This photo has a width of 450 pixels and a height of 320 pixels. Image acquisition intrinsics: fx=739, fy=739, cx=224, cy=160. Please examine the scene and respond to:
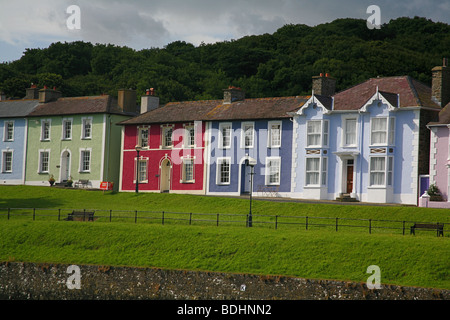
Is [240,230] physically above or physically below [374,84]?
below

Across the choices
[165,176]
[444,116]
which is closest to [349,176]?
[444,116]

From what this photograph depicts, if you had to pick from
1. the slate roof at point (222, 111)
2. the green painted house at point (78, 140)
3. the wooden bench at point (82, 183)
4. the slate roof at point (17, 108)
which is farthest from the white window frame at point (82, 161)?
the slate roof at point (17, 108)

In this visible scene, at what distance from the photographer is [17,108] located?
68.0m

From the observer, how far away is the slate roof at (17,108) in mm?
67000

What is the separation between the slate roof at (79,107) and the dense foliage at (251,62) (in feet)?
82.7

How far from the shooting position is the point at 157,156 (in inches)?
2318

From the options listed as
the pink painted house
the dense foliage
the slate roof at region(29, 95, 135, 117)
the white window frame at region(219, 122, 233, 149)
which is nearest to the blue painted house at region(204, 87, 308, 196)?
the white window frame at region(219, 122, 233, 149)

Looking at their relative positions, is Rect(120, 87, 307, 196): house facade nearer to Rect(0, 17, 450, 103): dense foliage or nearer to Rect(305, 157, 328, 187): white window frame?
Rect(305, 157, 328, 187): white window frame

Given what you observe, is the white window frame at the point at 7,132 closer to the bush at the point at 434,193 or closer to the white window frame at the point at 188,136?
the white window frame at the point at 188,136

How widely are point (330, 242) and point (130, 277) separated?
29.6ft

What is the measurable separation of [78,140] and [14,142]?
7.21m
